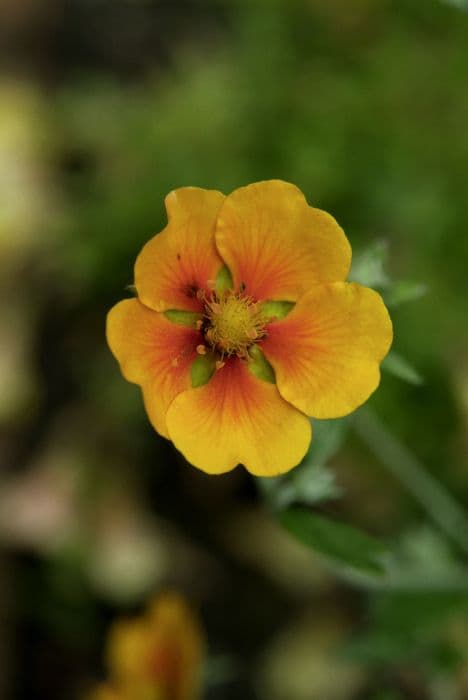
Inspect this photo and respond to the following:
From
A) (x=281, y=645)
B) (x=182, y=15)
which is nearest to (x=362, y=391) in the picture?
(x=281, y=645)

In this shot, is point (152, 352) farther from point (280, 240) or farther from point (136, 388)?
point (136, 388)

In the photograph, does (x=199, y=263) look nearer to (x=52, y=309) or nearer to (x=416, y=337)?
(x=416, y=337)

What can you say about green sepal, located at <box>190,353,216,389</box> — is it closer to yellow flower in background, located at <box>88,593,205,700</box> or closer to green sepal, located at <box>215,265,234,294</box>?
green sepal, located at <box>215,265,234,294</box>

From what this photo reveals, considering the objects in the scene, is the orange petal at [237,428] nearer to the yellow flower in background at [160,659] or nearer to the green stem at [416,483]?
the green stem at [416,483]

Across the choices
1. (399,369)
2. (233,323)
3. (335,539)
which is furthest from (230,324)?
(335,539)

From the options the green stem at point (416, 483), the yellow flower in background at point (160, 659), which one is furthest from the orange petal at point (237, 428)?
the yellow flower in background at point (160, 659)
